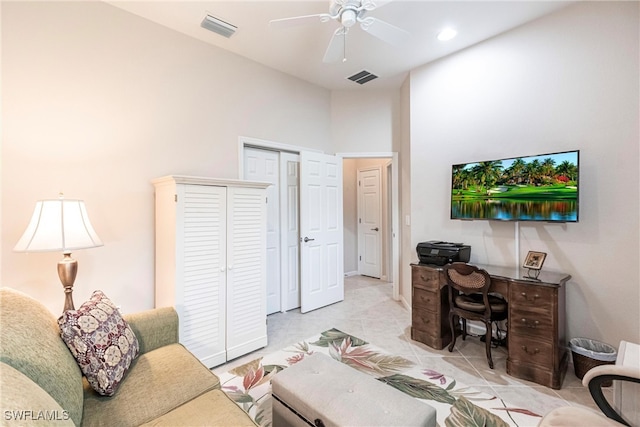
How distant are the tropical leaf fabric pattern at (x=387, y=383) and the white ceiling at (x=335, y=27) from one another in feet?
9.48

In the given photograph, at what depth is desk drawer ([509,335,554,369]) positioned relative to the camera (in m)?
2.11

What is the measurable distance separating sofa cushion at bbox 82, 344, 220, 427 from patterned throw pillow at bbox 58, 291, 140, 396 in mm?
65

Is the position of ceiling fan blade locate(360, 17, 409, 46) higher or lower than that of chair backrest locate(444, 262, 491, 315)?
higher

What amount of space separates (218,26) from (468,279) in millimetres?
3206

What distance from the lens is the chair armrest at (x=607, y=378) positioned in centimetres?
119

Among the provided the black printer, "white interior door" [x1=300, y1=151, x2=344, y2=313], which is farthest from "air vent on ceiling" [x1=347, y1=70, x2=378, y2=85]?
the black printer

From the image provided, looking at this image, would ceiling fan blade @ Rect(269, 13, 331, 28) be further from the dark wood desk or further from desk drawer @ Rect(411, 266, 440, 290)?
the dark wood desk

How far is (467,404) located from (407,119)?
3043mm

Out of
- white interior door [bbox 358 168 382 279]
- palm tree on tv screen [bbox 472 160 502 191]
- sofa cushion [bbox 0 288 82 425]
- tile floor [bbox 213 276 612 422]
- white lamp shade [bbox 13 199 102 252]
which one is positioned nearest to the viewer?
sofa cushion [bbox 0 288 82 425]

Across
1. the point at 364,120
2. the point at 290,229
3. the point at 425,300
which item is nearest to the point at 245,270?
the point at 290,229

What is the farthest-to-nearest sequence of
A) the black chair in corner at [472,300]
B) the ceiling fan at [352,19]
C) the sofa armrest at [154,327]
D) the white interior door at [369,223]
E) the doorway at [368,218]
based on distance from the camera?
the white interior door at [369,223] < the doorway at [368,218] < the black chair in corner at [472,300] < the ceiling fan at [352,19] < the sofa armrest at [154,327]

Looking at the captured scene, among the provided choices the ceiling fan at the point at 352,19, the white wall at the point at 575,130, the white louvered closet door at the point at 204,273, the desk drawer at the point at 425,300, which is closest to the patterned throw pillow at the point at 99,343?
the white louvered closet door at the point at 204,273

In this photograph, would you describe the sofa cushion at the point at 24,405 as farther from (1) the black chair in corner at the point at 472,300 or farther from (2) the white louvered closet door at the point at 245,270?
(1) the black chair in corner at the point at 472,300

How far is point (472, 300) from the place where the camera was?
258 centimetres
